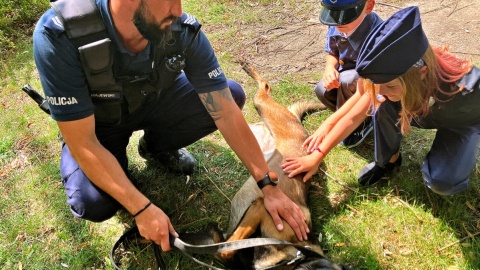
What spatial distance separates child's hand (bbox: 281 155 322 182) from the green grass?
0.20 metres

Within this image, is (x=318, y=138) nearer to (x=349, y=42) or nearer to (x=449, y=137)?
(x=349, y=42)

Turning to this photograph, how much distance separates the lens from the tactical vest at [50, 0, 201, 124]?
2.15 meters

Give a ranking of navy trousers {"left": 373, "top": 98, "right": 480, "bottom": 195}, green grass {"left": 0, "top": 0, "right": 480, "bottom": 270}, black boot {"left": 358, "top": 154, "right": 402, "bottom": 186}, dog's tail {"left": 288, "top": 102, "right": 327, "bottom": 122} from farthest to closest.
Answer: dog's tail {"left": 288, "top": 102, "right": 327, "bottom": 122} → black boot {"left": 358, "top": 154, "right": 402, "bottom": 186} → green grass {"left": 0, "top": 0, "right": 480, "bottom": 270} → navy trousers {"left": 373, "top": 98, "right": 480, "bottom": 195}

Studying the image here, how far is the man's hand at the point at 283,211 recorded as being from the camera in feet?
8.76

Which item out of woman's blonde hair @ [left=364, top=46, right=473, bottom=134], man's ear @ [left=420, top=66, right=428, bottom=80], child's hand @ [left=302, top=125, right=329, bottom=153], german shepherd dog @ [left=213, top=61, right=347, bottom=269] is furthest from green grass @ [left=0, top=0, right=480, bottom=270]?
man's ear @ [left=420, top=66, right=428, bottom=80]

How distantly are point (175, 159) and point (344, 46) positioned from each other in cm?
166

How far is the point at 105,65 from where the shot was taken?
2.24 m

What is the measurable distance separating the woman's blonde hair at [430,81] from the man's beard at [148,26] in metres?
1.31

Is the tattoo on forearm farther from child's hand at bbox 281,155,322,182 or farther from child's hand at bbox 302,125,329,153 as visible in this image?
A: child's hand at bbox 302,125,329,153

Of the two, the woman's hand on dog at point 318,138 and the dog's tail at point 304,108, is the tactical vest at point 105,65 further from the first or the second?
the dog's tail at point 304,108

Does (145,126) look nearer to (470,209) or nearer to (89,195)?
(89,195)

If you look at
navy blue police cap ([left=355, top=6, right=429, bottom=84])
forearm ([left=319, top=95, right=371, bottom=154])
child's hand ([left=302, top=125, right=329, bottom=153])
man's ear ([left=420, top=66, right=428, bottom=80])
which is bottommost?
child's hand ([left=302, top=125, right=329, bottom=153])

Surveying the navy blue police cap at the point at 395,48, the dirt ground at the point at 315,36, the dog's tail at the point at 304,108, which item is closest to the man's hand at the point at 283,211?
the navy blue police cap at the point at 395,48

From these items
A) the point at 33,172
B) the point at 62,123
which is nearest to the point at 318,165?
the point at 62,123
